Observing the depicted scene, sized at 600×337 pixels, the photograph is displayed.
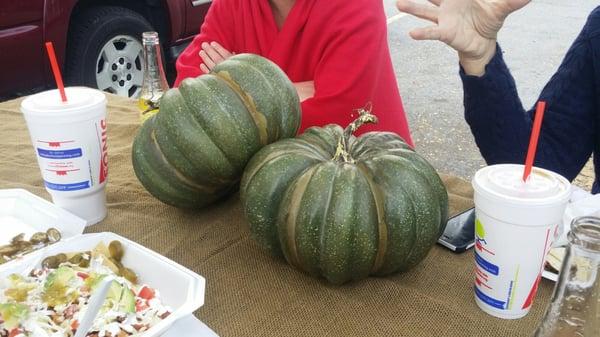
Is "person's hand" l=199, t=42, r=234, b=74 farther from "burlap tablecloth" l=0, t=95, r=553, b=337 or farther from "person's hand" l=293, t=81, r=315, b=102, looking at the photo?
"burlap tablecloth" l=0, t=95, r=553, b=337

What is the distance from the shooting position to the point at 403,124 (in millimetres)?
1919

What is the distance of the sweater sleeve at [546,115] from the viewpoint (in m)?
1.25

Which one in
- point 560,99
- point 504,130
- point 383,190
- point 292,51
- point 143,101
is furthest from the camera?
point 292,51

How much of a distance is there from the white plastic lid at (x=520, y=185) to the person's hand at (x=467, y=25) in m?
0.37

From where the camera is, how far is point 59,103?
1.11 m

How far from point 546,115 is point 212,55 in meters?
1.01

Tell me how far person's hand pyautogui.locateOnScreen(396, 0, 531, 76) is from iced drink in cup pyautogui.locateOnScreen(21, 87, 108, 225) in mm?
671

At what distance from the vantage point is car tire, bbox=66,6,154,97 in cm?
346

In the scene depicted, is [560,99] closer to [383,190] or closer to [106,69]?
[383,190]

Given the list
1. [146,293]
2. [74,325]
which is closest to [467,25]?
[146,293]

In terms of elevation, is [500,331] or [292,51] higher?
[292,51]

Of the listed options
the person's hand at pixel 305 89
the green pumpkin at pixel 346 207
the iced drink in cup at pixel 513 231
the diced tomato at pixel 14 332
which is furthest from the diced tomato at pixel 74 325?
the person's hand at pixel 305 89

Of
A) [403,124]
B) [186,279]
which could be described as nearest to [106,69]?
[403,124]

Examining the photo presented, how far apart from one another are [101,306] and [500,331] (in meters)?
0.62
